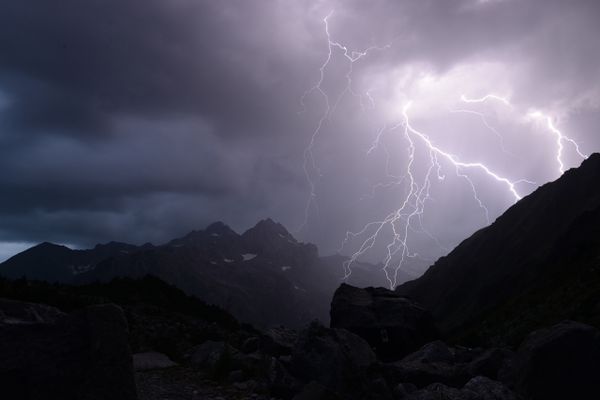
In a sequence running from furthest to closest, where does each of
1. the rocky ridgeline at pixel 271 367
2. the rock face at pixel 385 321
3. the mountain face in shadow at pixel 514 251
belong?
the mountain face in shadow at pixel 514 251
the rock face at pixel 385 321
the rocky ridgeline at pixel 271 367

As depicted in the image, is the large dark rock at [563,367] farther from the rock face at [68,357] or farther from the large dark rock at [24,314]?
the large dark rock at [24,314]

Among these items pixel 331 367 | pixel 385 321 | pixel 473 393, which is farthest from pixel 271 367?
pixel 385 321

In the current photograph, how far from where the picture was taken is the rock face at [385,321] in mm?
16078

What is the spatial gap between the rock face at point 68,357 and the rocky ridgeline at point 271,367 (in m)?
0.01

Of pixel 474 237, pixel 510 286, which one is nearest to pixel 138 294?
pixel 510 286

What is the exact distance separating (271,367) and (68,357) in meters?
4.34

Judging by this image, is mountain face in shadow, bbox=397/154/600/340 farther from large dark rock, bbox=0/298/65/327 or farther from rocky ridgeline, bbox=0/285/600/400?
large dark rock, bbox=0/298/65/327

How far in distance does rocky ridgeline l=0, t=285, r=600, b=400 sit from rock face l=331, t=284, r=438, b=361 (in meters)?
4.39

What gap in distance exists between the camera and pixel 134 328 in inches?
712

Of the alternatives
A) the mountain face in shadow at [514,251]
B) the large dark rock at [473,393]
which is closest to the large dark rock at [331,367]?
the large dark rock at [473,393]

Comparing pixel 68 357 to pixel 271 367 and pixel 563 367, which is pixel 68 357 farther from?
pixel 563 367

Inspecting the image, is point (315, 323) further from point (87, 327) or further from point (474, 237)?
point (474, 237)

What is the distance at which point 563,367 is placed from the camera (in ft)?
23.6

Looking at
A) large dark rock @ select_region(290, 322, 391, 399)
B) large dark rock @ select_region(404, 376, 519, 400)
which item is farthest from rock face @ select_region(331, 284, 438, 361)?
large dark rock @ select_region(404, 376, 519, 400)
